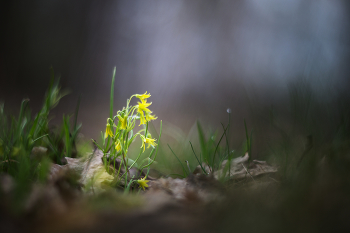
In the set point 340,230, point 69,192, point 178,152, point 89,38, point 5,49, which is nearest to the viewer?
point 340,230

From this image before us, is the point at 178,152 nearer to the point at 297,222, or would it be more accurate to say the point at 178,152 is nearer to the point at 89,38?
the point at 297,222

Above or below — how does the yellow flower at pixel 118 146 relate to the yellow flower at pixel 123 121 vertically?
below

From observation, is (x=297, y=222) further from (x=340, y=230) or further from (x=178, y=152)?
(x=178, y=152)

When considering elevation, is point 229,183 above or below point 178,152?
above

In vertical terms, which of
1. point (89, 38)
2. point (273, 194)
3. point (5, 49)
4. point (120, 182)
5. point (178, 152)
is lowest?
point (178, 152)

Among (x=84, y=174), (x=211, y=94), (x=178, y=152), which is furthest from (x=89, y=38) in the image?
(x=84, y=174)

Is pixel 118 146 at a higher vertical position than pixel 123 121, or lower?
lower

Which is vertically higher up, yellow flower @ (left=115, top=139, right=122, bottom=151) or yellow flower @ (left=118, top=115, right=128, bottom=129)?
yellow flower @ (left=118, top=115, right=128, bottom=129)

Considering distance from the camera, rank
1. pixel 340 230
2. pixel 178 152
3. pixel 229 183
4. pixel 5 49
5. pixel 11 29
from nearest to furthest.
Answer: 1. pixel 340 230
2. pixel 229 183
3. pixel 178 152
4. pixel 5 49
5. pixel 11 29

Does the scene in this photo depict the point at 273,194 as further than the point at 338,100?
No
